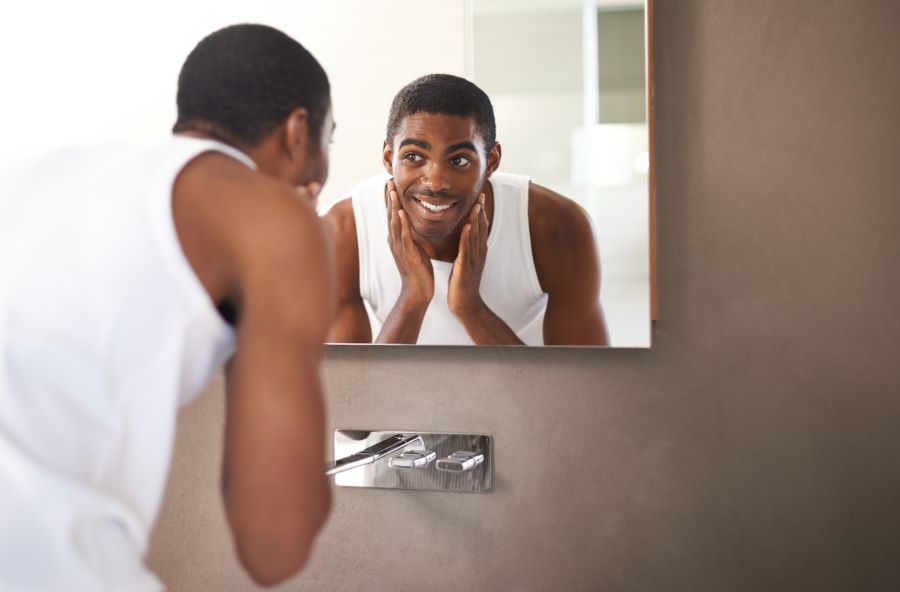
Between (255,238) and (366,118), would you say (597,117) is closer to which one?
(366,118)

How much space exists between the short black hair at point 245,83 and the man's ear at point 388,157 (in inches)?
20.8

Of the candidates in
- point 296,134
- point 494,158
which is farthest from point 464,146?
point 296,134

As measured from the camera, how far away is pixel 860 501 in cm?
134

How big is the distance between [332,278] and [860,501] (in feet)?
3.23

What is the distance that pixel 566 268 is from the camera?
4.60 ft

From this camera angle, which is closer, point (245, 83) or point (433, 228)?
point (245, 83)

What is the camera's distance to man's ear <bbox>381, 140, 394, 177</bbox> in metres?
1.45

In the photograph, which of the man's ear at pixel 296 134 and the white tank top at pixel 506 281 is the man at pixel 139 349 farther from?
the white tank top at pixel 506 281

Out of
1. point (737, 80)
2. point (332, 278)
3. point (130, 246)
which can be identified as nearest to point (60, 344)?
point (130, 246)

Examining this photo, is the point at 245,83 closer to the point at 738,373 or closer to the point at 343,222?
the point at 343,222

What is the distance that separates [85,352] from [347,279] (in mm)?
748

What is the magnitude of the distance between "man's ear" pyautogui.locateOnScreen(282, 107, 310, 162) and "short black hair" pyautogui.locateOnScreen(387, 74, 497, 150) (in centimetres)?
53

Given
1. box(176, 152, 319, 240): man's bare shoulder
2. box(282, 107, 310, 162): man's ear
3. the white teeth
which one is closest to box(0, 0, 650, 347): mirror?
the white teeth

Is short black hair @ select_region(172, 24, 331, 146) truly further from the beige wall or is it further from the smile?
the beige wall
